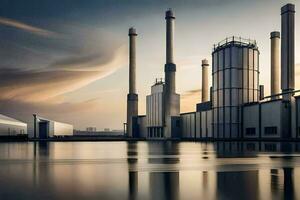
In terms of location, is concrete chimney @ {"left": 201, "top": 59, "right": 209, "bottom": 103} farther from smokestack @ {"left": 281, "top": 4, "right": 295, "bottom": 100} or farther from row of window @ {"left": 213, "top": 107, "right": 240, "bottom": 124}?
smokestack @ {"left": 281, "top": 4, "right": 295, "bottom": 100}

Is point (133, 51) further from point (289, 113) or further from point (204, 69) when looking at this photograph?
point (289, 113)

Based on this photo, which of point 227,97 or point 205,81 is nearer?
point 227,97

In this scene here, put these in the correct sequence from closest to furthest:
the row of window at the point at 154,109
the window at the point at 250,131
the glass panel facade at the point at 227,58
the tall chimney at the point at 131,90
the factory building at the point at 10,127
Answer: the window at the point at 250,131 < the glass panel facade at the point at 227,58 < the factory building at the point at 10,127 < the row of window at the point at 154,109 < the tall chimney at the point at 131,90

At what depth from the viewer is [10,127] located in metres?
106

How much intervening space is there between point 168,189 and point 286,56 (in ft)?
240

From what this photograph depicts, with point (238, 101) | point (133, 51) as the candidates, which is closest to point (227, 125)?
point (238, 101)

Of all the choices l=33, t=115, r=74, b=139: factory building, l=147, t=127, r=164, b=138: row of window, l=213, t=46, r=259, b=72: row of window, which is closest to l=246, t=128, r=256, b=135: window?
l=213, t=46, r=259, b=72: row of window

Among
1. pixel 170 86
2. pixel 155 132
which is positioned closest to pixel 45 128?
pixel 155 132

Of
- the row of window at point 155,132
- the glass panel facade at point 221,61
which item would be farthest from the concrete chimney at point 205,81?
the glass panel facade at point 221,61

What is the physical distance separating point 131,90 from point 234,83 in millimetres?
47000

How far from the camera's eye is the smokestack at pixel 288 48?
7638cm

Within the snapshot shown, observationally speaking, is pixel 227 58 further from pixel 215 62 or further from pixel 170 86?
pixel 170 86

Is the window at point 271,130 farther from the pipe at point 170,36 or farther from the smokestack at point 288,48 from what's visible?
the pipe at point 170,36

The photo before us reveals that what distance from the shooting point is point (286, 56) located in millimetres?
76750
